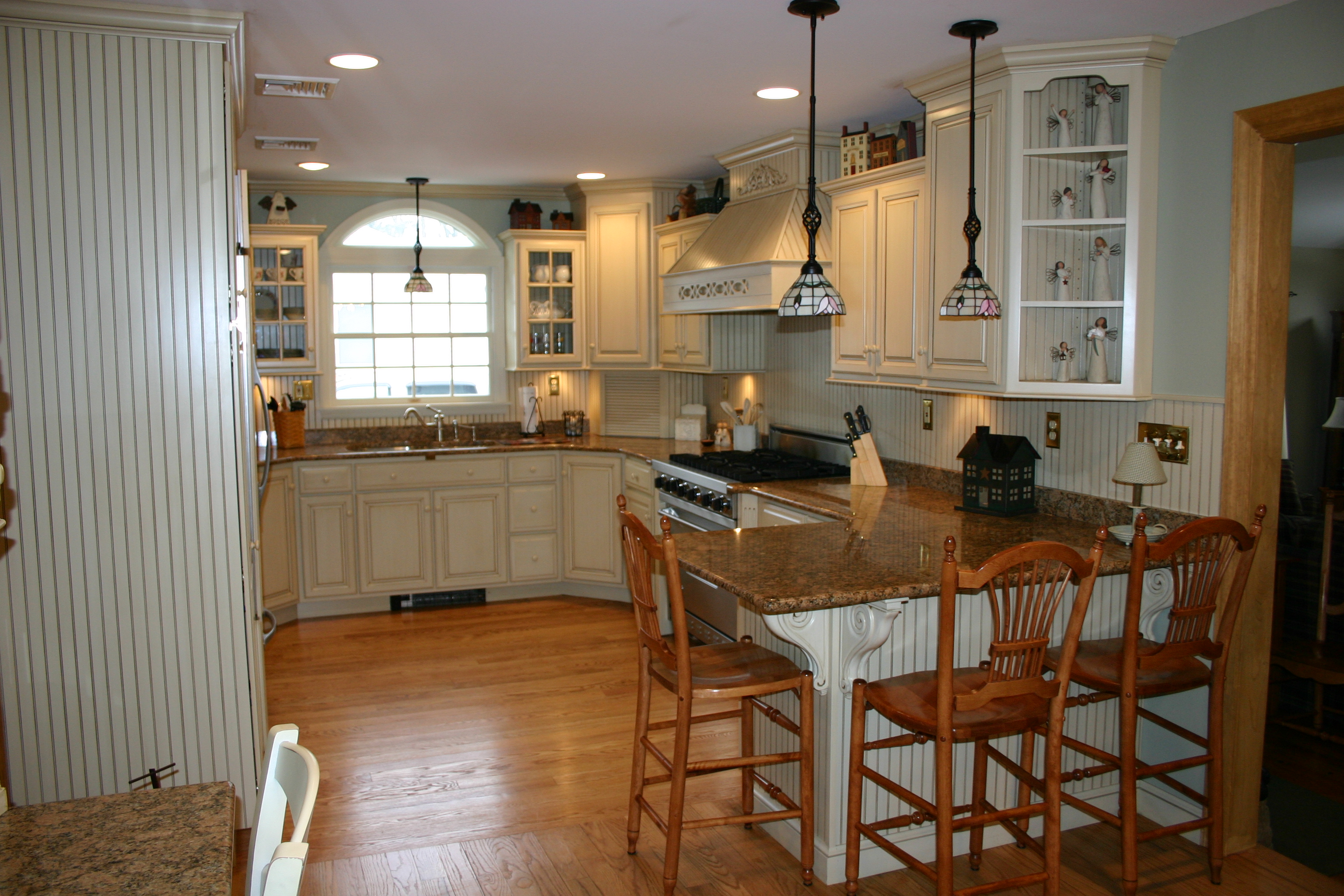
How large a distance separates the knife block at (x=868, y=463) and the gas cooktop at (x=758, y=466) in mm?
279

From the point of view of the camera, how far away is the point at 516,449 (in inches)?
224

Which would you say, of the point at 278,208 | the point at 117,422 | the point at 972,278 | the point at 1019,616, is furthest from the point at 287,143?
the point at 1019,616

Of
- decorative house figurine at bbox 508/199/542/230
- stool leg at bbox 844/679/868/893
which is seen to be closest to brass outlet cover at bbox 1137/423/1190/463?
stool leg at bbox 844/679/868/893

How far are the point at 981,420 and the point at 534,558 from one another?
2.94m

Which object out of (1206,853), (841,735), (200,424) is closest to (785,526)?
(841,735)

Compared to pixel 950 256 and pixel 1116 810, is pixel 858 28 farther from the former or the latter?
pixel 1116 810

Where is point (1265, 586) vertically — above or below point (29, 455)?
below

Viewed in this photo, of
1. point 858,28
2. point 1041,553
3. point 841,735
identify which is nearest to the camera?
point 1041,553

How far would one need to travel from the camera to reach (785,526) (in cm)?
329

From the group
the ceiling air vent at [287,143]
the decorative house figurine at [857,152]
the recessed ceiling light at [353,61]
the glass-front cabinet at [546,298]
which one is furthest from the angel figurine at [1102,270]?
the glass-front cabinet at [546,298]

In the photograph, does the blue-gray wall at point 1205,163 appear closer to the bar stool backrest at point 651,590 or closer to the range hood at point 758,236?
the range hood at point 758,236

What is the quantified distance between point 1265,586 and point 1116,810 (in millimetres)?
822

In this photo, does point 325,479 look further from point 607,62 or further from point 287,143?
point 607,62

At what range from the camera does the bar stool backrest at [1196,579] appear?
238 centimetres
